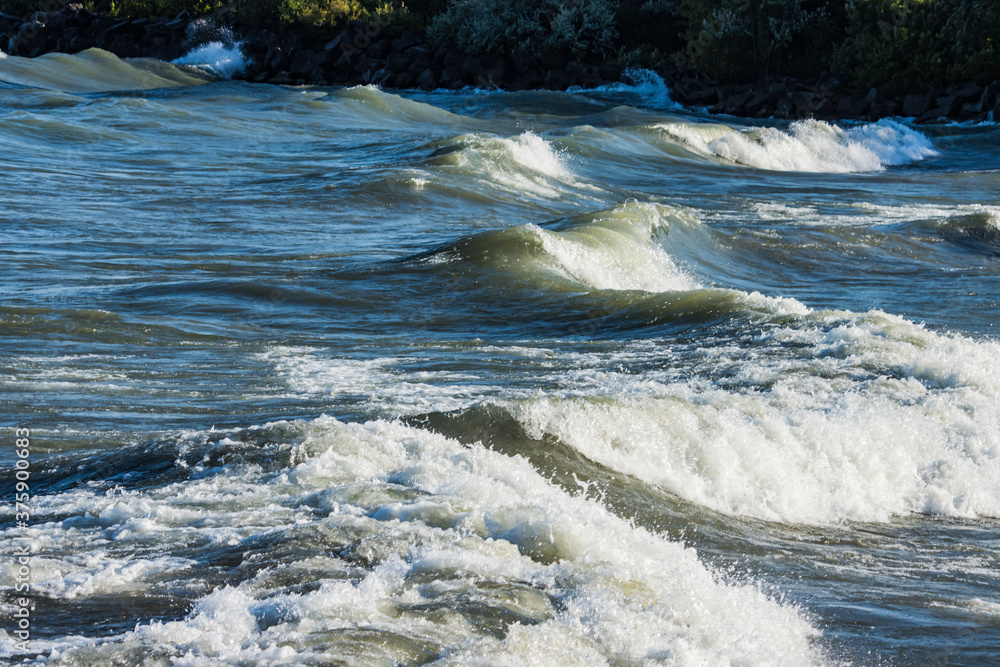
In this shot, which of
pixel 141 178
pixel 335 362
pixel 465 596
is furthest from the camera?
pixel 141 178

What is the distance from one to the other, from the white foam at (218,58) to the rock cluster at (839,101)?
19026mm

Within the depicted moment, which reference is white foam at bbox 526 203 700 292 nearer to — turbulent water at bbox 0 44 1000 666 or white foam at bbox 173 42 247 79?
turbulent water at bbox 0 44 1000 666

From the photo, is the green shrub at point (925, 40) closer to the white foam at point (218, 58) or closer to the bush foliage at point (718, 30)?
the bush foliage at point (718, 30)

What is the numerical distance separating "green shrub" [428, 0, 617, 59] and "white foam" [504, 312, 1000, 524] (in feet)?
108

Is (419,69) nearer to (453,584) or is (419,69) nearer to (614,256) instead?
(614,256)

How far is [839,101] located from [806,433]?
28.7 m

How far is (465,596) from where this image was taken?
12.3ft

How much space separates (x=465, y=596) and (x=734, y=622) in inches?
38.0

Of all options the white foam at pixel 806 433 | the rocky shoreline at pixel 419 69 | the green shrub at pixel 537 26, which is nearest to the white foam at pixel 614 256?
the white foam at pixel 806 433

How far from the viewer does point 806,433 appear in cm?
590

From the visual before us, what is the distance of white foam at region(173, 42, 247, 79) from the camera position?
4306cm

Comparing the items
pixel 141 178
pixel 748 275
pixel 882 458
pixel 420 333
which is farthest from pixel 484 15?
pixel 882 458

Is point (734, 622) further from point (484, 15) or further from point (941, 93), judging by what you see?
point (484, 15)

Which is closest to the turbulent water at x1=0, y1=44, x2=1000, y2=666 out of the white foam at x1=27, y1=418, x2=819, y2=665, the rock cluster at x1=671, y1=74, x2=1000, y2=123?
the white foam at x1=27, y1=418, x2=819, y2=665
